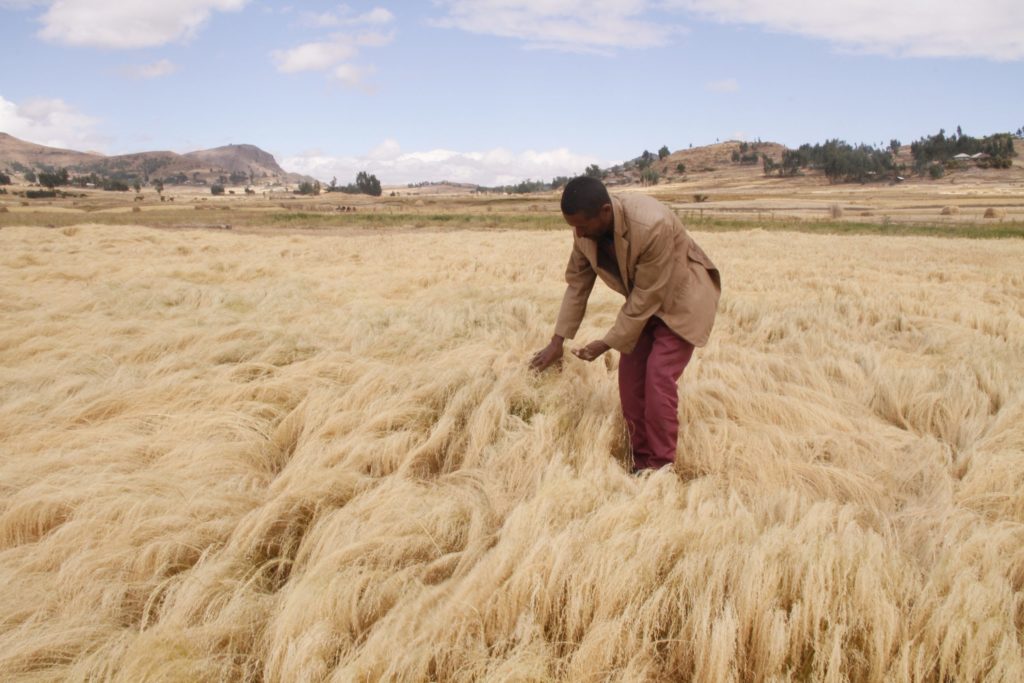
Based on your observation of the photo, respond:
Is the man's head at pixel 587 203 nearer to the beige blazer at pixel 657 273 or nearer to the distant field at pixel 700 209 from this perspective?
the beige blazer at pixel 657 273

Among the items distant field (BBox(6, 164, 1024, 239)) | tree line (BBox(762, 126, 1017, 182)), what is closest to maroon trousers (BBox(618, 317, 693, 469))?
distant field (BBox(6, 164, 1024, 239))

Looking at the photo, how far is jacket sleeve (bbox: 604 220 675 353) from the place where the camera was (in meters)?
2.89

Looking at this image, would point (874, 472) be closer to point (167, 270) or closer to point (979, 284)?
point (979, 284)

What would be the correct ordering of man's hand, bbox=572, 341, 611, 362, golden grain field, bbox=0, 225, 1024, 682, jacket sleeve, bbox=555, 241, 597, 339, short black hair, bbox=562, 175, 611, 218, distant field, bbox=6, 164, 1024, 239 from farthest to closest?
1. distant field, bbox=6, 164, 1024, 239
2. jacket sleeve, bbox=555, 241, 597, 339
3. man's hand, bbox=572, 341, 611, 362
4. short black hair, bbox=562, 175, 611, 218
5. golden grain field, bbox=0, 225, 1024, 682

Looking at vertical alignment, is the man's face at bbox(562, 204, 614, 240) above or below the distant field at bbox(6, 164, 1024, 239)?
below

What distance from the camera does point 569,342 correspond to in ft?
17.3

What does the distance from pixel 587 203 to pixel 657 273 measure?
20.0 inches

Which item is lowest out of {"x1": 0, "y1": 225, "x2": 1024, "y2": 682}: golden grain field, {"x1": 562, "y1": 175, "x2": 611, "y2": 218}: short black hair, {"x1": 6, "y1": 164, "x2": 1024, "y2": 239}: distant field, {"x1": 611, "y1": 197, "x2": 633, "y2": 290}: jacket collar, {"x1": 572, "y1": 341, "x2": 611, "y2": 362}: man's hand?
{"x1": 0, "y1": 225, "x2": 1024, "y2": 682}: golden grain field

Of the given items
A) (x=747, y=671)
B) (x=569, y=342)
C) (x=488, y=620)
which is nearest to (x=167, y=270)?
(x=569, y=342)

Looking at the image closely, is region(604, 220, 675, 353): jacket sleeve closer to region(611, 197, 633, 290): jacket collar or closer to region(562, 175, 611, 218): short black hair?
region(611, 197, 633, 290): jacket collar

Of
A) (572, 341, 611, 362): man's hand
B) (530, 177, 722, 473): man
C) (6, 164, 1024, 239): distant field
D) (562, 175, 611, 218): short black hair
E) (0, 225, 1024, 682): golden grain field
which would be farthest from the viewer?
(6, 164, 1024, 239): distant field

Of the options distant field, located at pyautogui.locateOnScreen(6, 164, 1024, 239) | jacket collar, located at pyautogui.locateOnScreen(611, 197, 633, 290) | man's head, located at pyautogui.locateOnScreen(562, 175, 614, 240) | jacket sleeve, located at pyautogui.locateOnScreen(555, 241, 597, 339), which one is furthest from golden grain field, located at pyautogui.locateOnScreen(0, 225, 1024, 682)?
distant field, located at pyautogui.locateOnScreen(6, 164, 1024, 239)

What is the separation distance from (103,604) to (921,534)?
2.95 metres

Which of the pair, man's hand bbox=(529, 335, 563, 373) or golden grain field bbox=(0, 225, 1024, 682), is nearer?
golden grain field bbox=(0, 225, 1024, 682)
